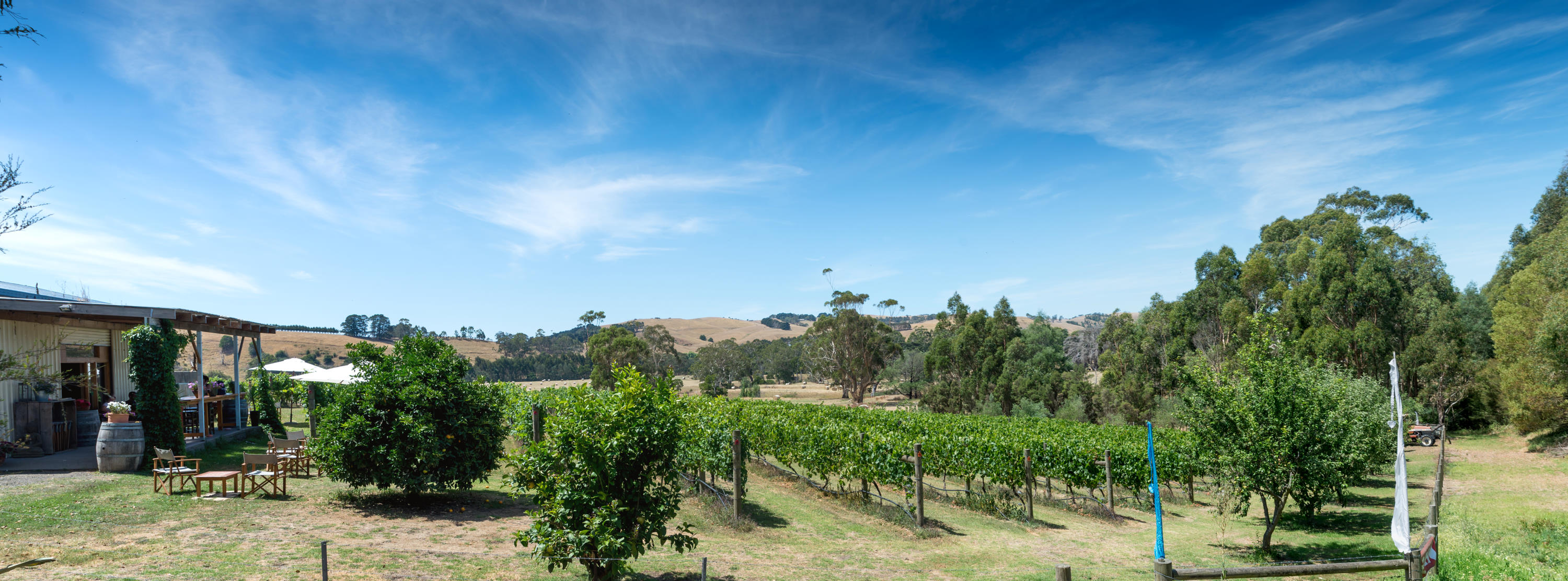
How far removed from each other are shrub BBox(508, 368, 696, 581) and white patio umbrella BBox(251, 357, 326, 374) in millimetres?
17098

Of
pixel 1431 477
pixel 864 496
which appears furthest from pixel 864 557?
pixel 1431 477

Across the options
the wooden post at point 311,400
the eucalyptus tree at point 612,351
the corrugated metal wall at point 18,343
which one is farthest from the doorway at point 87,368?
the eucalyptus tree at point 612,351

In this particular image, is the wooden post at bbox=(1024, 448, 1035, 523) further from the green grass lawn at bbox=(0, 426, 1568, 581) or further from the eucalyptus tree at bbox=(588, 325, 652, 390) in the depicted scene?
the eucalyptus tree at bbox=(588, 325, 652, 390)

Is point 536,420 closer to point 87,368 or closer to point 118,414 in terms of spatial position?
point 118,414

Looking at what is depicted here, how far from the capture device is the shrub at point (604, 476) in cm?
711

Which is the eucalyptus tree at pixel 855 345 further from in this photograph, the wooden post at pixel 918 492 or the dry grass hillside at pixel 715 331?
the dry grass hillside at pixel 715 331

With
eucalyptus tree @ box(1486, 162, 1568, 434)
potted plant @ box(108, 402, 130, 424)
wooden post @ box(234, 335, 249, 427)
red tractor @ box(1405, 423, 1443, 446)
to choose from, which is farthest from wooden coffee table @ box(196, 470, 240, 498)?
red tractor @ box(1405, 423, 1443, 446)

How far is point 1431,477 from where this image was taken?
21.9 meters

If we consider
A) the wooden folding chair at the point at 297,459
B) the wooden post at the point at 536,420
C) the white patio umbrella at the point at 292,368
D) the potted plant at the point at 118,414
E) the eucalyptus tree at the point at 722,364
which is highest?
the white patio umbrella at the point at 292,368

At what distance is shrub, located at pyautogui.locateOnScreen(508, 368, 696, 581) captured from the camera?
7.11 metres

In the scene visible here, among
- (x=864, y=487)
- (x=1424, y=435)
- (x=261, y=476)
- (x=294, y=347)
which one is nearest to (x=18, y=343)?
(x=261, y=476)

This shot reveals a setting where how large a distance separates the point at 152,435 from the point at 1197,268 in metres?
48.4

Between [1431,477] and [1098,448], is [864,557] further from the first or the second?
[1431,477]

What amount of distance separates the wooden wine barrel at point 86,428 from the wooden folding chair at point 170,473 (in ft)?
14.7
